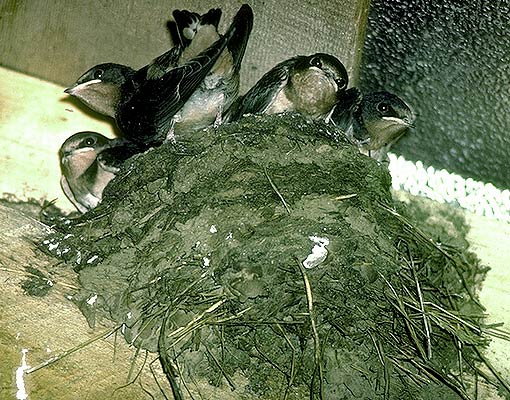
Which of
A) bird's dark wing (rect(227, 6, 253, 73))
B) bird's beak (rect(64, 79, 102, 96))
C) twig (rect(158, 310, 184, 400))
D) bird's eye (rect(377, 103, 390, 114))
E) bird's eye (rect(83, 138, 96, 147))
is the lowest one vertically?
bird's eye (rect(83, 138, 96, 147))

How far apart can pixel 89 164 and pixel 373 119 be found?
1021 mm

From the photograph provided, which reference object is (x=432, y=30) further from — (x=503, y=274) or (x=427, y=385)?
(x=427, y=385)

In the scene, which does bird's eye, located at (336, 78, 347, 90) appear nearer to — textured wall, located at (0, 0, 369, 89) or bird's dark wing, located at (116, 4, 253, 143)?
textured wall, located at (0, 0, 369, 89)

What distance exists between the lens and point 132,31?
2.91 meters

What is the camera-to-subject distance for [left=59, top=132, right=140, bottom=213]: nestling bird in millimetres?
2809

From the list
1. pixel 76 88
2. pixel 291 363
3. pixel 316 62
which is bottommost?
pixel 291 363

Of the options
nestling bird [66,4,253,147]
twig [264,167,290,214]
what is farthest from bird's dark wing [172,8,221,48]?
twig [264,167,290,214]

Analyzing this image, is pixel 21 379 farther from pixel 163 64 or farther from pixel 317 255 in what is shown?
pixel 163 64

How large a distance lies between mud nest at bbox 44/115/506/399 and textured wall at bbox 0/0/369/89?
18.5 inches

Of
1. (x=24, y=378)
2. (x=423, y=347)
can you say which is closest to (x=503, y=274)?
(x=423, y=347)

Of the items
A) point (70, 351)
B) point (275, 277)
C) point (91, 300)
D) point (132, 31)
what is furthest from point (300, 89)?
point (70, 351)

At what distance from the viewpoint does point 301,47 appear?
113 inches

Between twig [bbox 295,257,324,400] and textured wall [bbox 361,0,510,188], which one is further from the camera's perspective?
textured wall [bbox 361,0,510,188]

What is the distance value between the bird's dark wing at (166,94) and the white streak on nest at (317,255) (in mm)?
759
